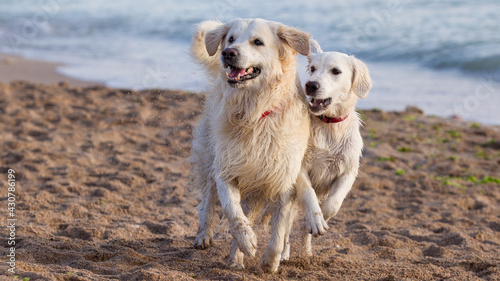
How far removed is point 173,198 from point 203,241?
167cm

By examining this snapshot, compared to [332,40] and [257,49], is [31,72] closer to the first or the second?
[332,40]

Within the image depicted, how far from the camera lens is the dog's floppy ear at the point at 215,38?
172 inches

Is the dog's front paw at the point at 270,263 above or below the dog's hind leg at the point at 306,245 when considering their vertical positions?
below

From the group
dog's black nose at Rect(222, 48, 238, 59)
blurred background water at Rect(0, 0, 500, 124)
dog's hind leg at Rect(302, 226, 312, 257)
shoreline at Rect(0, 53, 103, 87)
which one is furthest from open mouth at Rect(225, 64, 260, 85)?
shoreline at Rect(0, 53, 103, 87)

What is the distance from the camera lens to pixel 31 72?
13.6 metres

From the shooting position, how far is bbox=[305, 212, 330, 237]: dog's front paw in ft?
13.2

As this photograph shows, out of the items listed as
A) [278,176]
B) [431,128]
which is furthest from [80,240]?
[431,128]

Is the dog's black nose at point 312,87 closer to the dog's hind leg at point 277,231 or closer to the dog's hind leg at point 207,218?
the dog's hind leg at point 277,231

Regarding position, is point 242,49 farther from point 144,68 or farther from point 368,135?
point 144,68

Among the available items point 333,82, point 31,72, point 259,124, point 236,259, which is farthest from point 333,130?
point 31,72

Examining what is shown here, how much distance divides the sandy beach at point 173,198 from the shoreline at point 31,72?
143 cm

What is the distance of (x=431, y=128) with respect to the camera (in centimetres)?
973

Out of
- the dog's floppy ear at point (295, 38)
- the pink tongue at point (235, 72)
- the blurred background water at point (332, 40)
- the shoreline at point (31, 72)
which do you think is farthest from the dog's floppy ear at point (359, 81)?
the shoreline at point (31, 72)

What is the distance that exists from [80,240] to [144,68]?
366 inches
